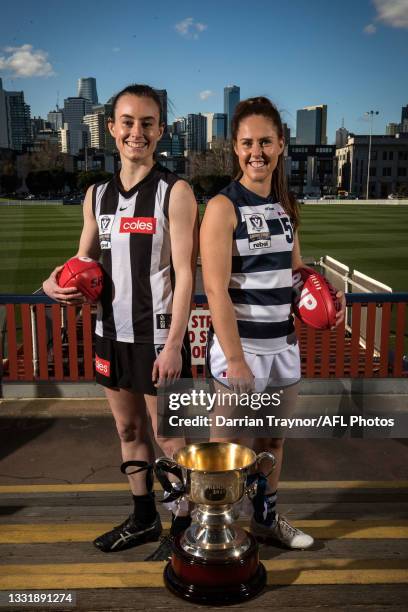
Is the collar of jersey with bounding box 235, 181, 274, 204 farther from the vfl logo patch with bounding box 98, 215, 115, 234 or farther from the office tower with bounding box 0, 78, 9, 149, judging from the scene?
the office tower with bounding box 0, 78, 9, 149

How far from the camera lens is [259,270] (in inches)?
105

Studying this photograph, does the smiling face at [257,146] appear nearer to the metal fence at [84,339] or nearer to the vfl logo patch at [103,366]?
the vfl logo patch at [103,366]

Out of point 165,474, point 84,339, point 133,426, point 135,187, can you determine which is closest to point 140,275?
point 135,187

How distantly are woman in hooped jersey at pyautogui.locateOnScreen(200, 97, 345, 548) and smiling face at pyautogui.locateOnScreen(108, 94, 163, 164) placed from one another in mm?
399

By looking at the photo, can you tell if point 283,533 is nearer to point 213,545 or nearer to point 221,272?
A: point 213,545

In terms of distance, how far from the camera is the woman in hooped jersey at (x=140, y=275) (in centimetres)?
276

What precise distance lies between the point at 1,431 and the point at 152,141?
11.7ft

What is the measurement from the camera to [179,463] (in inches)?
99.8

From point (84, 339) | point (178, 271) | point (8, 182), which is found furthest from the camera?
point (8, 182)

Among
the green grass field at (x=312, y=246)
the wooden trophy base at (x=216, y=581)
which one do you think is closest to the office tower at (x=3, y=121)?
the green grass field at (x=312, y=246)

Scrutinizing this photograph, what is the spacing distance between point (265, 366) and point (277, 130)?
1098mm

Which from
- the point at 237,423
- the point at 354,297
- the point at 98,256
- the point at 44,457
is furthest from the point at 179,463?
the point at 354,297

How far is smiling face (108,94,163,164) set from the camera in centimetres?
277

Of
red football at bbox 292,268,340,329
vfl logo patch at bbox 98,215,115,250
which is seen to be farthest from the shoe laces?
vfl logo patch at bbox 98,215,115,250
